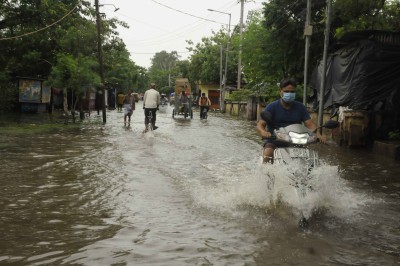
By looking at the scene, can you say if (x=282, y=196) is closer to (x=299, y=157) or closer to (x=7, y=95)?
(x=299, y=157)

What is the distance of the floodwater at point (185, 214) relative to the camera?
4215 mm

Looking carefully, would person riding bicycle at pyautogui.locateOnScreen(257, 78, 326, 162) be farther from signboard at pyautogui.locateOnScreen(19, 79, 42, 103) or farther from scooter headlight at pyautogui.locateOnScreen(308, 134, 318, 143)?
signboard at pyautogui.locateOnScreen(19, 79, 42, 103)

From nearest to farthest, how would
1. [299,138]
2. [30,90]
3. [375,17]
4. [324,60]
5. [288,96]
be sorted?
1. [299,138]
2. [288,96]
3. [324,60]
4. [375,17]
5. [30,90]

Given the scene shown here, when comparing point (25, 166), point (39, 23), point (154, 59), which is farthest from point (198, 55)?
point (154, 59)

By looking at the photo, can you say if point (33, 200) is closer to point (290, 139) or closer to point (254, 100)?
point (290, 139)

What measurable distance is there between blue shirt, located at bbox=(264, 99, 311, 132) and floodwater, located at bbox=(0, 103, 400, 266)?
640mm

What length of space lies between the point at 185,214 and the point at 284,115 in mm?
1908

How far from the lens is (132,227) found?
506cm

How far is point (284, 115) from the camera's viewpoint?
6.00 metres

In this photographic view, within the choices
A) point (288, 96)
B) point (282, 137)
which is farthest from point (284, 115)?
point (282, 137)

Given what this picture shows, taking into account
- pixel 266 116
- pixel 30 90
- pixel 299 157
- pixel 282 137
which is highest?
pixel 30 90

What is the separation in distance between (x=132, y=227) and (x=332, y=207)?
286 cm

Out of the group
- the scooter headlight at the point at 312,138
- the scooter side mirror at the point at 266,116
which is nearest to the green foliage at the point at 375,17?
the scooter side mirror at the point at 266,116

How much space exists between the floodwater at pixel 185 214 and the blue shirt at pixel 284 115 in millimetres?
640
